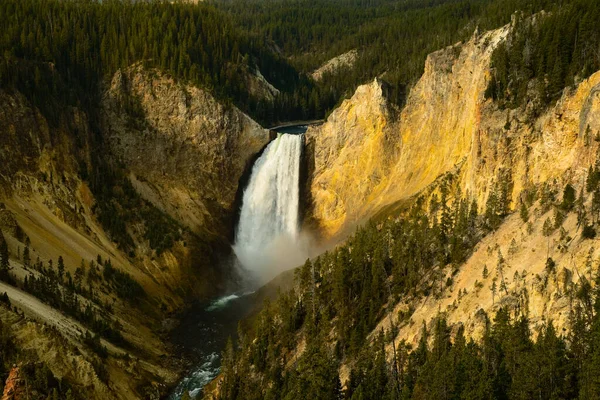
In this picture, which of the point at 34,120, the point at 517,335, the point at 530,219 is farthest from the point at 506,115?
the point at 34,120

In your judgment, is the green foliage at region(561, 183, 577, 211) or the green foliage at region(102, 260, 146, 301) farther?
the green foliage at region(102, 260, 146, 301)

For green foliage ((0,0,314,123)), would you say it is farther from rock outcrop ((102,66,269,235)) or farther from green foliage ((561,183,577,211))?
green foliage ((561,183,577,211))

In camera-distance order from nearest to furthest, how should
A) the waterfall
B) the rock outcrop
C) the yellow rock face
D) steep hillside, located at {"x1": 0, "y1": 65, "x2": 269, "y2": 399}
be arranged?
the yellow rock face, steep hillside, located at {"x1": 0, "y1": 65, "x2": 269, "y2": 399}, the rock outcrop, the waterfall

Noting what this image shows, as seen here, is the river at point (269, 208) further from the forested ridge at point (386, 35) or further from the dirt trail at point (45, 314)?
the dirt trail at point (45, 314)

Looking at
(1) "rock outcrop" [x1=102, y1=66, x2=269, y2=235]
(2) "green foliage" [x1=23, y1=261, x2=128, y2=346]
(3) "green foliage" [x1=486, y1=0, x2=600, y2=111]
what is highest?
(1) "rock outcrop" [x1=102, y1=66, x2=269, y2=235]

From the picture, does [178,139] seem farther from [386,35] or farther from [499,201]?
[386,35]

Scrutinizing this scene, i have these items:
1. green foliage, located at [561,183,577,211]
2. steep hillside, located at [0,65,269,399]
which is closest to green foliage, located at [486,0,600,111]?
green foliage, located at [561,183,577,211]

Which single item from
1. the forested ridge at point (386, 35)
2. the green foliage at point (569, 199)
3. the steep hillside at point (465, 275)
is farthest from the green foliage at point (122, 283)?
the green foliage at point (569, 199)
